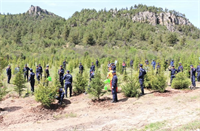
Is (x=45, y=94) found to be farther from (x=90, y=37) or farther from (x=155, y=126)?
(x=90, y=37)

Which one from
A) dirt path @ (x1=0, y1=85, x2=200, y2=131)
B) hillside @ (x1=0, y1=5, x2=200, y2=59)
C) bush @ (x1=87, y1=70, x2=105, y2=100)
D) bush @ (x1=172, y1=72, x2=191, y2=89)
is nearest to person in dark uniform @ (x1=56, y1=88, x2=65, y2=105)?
dirt path @ (x1=0, y1=85, x2=200, y2=131)

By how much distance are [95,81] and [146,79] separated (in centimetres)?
381

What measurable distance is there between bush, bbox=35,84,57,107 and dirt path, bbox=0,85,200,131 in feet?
→ 1.27

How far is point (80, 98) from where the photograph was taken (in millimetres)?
9375

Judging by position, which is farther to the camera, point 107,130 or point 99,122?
point 99,122

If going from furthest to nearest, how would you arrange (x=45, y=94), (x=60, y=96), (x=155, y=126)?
(x=60, y=96) < (x=45, y=94) < (x=155, y=126)

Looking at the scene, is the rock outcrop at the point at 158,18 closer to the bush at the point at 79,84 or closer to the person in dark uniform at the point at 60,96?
the bush at the point at 79,84

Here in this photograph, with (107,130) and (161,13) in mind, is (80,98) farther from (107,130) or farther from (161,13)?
(161,13)

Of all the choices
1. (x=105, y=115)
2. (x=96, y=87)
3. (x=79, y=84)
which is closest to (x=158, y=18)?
(x=79, y=84)

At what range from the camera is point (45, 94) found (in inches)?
302

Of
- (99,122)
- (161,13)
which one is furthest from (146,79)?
(161,13)

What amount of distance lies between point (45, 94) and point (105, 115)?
2.97m

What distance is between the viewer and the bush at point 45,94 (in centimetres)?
764

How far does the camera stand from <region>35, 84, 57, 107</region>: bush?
7638mm
